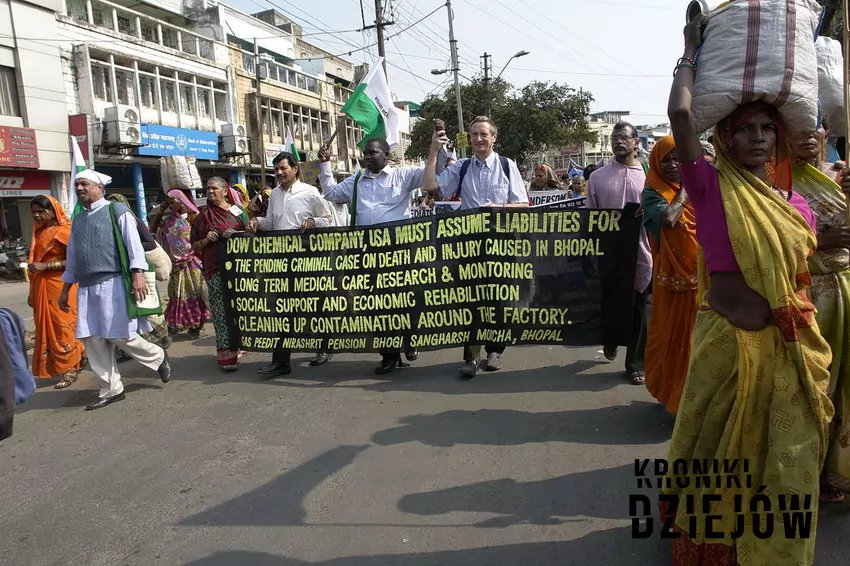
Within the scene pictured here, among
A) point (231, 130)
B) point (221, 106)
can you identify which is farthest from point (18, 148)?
point (221, 106)

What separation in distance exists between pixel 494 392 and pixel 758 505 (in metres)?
2.49

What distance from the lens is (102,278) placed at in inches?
181

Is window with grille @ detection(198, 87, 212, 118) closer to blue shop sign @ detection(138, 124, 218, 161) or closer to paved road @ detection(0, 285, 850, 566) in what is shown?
blue shop sign @ detection(138, 124, 218, 161)

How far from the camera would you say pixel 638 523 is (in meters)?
2.50

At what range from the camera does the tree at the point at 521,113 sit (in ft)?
101

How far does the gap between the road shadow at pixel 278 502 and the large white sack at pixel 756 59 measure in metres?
2.46

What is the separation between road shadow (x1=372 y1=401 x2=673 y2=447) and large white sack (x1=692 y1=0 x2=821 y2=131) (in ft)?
6.92

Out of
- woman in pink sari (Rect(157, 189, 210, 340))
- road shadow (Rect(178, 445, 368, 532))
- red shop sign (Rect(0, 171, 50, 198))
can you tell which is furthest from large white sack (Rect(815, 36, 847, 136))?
red shop sign (Rect(0, 171, 50, 198))

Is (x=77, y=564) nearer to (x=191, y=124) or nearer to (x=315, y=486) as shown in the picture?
(x=315, y=486)

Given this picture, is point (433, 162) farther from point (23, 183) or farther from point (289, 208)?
point (23, 183)

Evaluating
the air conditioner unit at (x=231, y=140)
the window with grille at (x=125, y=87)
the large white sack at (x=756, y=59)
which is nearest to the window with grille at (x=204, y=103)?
the air conditioner unit at (x=231, y=140)

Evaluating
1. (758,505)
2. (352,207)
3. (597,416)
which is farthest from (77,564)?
(352,207)

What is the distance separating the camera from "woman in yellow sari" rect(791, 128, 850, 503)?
2439 mm

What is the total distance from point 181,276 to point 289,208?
2316 mm
